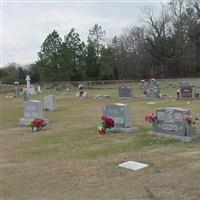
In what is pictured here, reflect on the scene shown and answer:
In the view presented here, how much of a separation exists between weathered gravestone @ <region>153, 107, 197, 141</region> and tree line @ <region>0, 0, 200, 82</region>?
2144 inches

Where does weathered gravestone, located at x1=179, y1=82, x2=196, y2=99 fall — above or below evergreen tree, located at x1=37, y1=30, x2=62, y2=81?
below

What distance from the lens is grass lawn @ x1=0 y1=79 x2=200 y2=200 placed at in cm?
649

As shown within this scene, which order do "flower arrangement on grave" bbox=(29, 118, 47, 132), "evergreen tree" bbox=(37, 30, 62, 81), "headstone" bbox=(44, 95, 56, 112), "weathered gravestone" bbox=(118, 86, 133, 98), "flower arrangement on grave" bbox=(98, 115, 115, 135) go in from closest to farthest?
"flower arrangement on grave" bbox=(98, 115, 115, 135), "flower arrangement on grave" bbox=(29, 118, 47, 132), "headstone" bbox=(44, 95, 56, 112), "weathered gravestone" bbox=(118, 86, 133, 98), "evergreen tree" bbox=(37, 30, 62, 81)

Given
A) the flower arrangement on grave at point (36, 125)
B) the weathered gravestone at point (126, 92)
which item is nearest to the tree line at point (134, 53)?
the weathered gravestone at point (126, 92)

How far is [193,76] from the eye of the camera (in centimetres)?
7100

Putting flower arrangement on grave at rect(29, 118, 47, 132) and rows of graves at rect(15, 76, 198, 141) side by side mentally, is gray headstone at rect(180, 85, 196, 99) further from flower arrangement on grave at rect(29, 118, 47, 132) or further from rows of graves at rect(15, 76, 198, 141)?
flower arrangement on grave at rect(29, 118, 47, 132)

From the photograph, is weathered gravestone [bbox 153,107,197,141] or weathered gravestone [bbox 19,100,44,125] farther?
weathered gravestone [bbox 19,100,44,125]

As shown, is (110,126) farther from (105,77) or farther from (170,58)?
(170,58)

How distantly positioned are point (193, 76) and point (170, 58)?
5.46 m

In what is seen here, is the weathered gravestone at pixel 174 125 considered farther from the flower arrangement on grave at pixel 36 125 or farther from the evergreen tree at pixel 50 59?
the evergreen tree at pixel 50 59

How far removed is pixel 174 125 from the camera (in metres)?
10.8

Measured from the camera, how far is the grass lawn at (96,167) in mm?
6488

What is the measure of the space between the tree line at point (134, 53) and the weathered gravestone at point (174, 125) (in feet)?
179

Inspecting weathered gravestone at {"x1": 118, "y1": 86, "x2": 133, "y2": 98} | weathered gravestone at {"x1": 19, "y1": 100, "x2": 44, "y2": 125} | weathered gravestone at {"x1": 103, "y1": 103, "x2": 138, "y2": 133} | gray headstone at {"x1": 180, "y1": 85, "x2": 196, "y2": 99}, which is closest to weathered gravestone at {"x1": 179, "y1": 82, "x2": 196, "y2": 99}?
gray headstone at {"x1": 180, "y1": 85, "x2": 196, "y2": 99}
